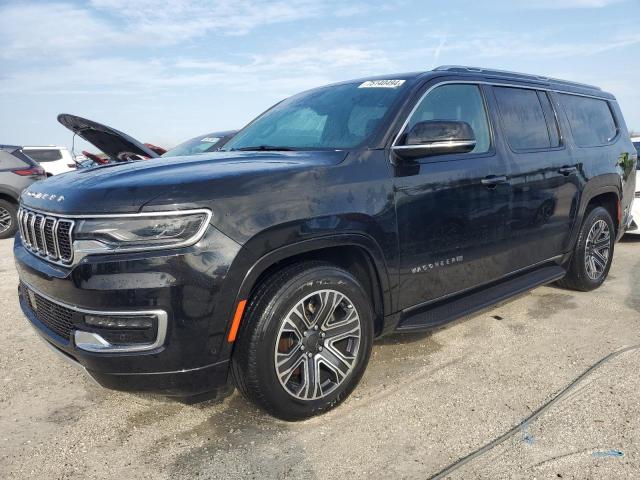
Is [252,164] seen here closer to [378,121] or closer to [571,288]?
[378,121]

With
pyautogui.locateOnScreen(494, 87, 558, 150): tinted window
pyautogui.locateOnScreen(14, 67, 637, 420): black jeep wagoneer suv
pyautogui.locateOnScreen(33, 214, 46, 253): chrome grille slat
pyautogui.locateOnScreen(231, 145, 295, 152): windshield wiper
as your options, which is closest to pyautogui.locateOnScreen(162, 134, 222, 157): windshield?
pyautogui.locateOnScreen(14, 67, 637, 420): black jeep wagoneer suv

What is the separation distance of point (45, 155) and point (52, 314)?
15.0 meters

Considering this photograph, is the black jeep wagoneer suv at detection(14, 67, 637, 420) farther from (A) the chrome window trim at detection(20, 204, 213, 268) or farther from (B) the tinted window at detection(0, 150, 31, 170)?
(B) the tinted window at detection(0, 150, 31, 170)

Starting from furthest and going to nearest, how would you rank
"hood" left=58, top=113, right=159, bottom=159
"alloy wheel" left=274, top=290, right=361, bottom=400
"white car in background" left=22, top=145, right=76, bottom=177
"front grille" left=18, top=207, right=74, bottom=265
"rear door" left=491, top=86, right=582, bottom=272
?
"white car in background" left=22, top=145, right=76, bottom=177
"hood" left=58, top=113, right=159, bottom=159
"rear door" left=491, top=86, right=582, bottom=272
"alloy wheel" left=274, top=290, right=361, bottom=400
"front grille" left=18, top=207, right=74, bottom=265

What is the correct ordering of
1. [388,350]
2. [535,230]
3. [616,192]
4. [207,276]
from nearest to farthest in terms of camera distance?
[207,276], [388,350], [535,230], [616,192]

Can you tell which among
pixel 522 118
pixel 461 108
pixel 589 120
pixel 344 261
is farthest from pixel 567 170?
pixel 344 261

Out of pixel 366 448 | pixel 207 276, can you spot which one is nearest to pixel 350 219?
pixel 207 276

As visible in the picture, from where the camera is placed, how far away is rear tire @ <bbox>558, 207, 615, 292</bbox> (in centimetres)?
480

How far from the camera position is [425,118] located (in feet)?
11.0

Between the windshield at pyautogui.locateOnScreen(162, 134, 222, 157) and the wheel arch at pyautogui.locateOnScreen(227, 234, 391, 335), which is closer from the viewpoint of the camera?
the wheel arch at pyautogui.locateOnScreen(227, 234, 391, 335)

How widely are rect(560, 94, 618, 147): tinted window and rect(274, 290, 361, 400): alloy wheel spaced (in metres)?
3.02

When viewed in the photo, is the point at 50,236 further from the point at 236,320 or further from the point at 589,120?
the point at 589,120

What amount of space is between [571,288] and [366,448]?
348 centimetres

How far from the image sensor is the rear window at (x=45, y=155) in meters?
15.4
